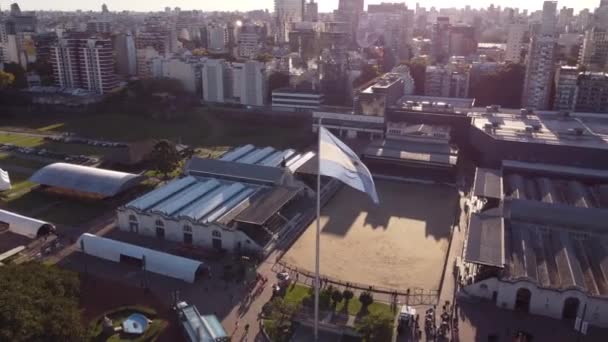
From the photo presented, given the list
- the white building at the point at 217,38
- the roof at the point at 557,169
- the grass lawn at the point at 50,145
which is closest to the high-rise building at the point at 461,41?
→ the white building at the point at 217,38

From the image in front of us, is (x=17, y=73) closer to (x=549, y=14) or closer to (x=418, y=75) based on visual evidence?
(x=418, y=75)

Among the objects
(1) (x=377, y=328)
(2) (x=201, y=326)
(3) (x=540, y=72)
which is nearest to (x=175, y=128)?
(2) (x=201, y=326)

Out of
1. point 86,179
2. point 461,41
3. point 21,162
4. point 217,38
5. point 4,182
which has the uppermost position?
point 217,38

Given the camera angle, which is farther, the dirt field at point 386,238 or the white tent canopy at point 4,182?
the white tent canopy at point 4,182

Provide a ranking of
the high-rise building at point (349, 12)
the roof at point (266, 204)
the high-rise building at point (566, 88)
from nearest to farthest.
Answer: the roof at point (266, 204) < the high-rise building at point (566, 88) < the high-rise building at point (349, 12)

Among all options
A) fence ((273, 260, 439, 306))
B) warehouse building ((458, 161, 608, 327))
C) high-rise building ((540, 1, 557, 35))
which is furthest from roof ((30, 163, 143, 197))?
high-rise building ((540, 1, 557, 35))

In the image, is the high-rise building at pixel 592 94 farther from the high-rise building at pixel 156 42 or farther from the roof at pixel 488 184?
the high-rise building at pixel 156 42

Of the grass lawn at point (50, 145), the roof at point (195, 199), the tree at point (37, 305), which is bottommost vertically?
the grass lawn at point (50, 145)

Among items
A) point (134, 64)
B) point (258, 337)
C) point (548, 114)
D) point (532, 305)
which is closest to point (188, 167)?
point (258, 337)
